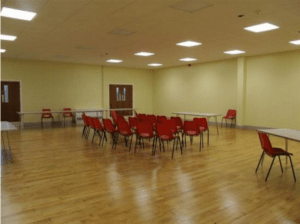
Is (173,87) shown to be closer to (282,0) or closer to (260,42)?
(260,42)

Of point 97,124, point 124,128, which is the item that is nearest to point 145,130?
point 124,128

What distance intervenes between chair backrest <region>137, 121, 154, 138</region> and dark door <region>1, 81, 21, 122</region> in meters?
8.37

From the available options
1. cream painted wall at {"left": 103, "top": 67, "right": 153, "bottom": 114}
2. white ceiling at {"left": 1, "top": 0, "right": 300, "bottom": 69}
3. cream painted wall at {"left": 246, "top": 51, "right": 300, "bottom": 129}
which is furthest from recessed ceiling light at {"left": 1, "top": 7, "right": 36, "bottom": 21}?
cream painted wall at {"left": 103, "top": 67, "right": 153, "bottom": 114}

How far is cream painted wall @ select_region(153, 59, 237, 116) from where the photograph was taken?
1208cm

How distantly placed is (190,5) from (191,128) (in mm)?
3114

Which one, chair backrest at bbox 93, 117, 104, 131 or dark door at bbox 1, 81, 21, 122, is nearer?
chair backrest at bbox 93, 117, 104, 131

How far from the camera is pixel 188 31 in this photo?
653 cm

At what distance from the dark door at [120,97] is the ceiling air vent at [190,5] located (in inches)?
410

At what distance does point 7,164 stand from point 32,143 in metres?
2.48

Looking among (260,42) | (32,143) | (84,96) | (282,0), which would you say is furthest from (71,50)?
(282,0)

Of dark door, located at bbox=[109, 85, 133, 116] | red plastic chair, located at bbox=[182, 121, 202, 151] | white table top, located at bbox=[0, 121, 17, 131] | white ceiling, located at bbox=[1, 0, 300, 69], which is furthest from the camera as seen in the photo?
dark door, located at bbox=[109, 85, 133, 116]

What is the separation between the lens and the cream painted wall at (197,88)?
12.1 meters

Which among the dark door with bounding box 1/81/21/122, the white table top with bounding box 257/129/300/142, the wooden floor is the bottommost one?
the wooden floor

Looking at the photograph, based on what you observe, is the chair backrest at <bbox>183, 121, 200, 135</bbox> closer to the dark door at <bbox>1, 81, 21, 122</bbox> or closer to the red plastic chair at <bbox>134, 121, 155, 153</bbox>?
the red plastic chair at <bbox>134, 121, 155, 153</bbox>
